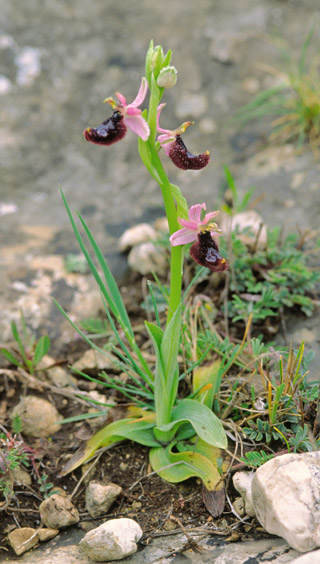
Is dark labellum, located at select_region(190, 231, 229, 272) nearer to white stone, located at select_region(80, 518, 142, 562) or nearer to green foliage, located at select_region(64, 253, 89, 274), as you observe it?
white stone, located at select_region(80, 518, 142, 562)

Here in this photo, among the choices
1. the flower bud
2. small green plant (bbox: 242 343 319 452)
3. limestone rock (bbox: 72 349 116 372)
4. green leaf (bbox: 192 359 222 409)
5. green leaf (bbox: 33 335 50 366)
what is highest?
the flower bud

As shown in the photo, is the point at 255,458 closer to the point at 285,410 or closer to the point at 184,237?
the point at 285,410

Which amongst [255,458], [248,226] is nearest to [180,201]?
[255,458]

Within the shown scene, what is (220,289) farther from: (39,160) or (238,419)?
(39,160)

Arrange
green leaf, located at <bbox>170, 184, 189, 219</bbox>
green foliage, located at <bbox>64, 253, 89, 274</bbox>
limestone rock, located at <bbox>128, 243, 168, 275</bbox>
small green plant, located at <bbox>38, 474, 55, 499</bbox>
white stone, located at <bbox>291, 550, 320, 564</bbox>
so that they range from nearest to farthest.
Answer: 1. white stone, located at <bbox>291, 550, 320, 564</bbox>
2. green leaf, located at <bbox>170, 184, 189, 219</bbox>
3. small green plant, located at <bbox>38, 474, 55, 499</bbox>
4. limestone rock, located at <bbox>128, 243, 168, 275</bbox>
5. green foliage, located at <bbox>64, 253, 89, 274</bbox>

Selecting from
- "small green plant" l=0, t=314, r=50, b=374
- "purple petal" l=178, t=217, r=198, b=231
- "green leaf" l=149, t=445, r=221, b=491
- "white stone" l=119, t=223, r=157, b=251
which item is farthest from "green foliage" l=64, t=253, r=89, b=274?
"purple petal" l=178, t=217, r=198, b=231
